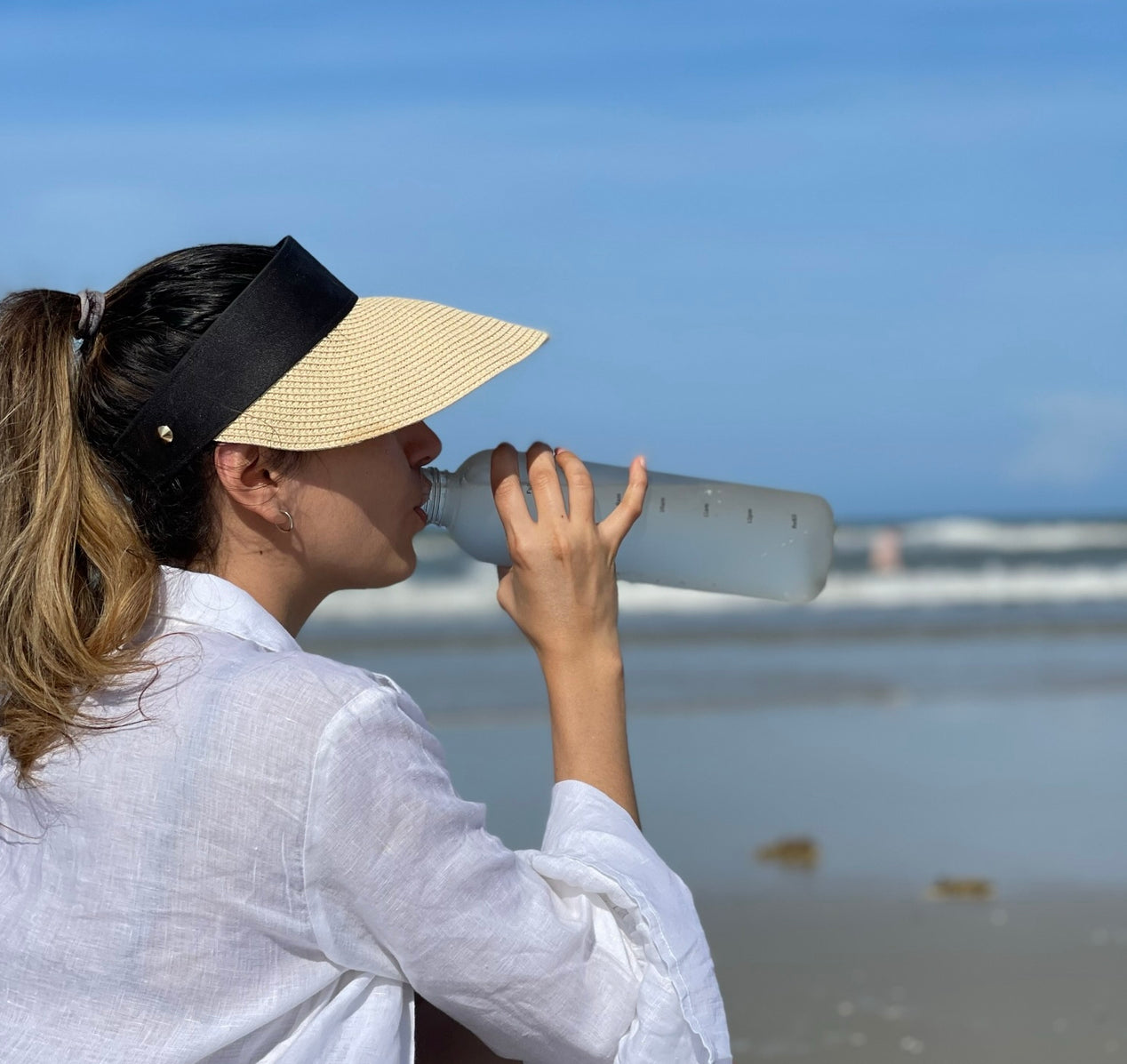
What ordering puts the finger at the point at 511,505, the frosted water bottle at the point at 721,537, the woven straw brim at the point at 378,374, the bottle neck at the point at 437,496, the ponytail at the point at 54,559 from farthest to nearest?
the frosted water bottle at the point at 721,537 < the bottle neck at the point at 437,496 < the finger at the point at 511,505 < the woven straw brim at the point at 378,374 < the ponytail at the point at 54,559

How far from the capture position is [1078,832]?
4930 mm

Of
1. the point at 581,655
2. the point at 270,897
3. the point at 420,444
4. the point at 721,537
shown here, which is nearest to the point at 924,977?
the point at 721,537

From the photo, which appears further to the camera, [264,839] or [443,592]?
[443,592]

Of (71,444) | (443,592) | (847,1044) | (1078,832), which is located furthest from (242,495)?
(443,592)

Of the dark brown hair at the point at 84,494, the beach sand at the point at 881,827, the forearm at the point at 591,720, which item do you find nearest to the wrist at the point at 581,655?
the forearm at the point at 591,720

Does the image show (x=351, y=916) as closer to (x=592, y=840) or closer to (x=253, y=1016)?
(x=253, y=1016)

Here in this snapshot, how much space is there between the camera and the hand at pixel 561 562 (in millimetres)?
1554

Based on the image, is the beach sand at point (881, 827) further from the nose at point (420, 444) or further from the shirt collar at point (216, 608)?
the shirt collar at point (216, 608)

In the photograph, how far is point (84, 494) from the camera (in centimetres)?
143

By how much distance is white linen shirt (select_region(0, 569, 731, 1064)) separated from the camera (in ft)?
4.04

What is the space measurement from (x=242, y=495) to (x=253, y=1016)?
1.80 feet

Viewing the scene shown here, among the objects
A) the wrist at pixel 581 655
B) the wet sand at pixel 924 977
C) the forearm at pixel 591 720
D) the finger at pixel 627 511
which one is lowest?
the wet sand at pixel 924 977

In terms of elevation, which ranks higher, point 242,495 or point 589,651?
point 242,495

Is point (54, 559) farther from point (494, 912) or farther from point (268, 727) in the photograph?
point (494, 912)
